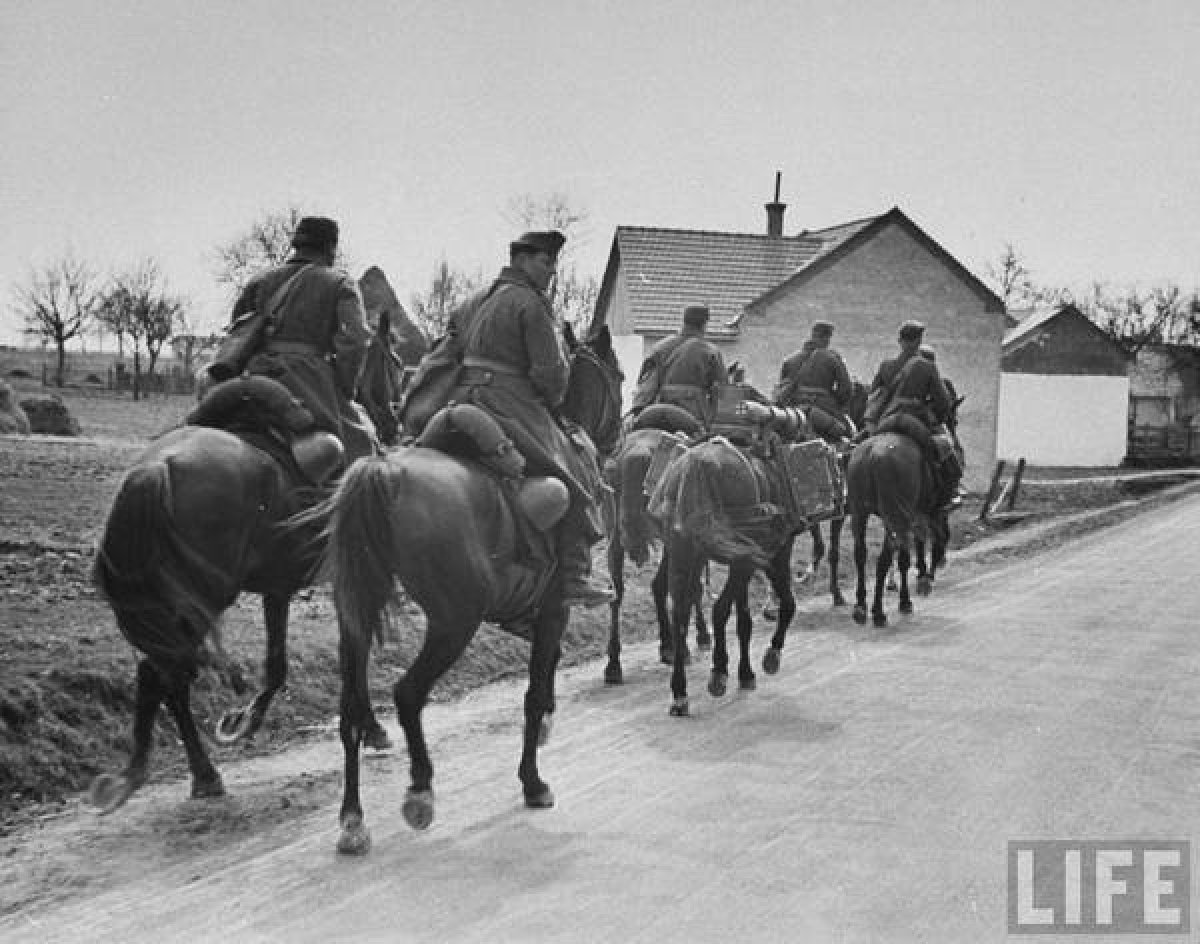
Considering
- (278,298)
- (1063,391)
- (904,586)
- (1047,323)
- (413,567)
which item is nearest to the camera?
(413,567)

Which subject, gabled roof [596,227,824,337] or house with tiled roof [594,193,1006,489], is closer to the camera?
gabled roof [596,227,824,337]

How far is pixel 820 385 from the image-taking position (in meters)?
14.6

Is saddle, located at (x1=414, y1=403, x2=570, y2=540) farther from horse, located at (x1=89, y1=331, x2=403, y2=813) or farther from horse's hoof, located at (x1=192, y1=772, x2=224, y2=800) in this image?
horse's hoof, located at (x1=192, y1=772, x2=224, y2=800)

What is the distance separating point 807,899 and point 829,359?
31.3 ft

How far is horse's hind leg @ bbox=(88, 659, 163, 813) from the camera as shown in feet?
21.1

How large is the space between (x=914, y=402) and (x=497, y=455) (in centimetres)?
839

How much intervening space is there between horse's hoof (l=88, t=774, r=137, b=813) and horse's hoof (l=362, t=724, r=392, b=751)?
1.58 m

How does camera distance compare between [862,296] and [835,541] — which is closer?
[835,541]

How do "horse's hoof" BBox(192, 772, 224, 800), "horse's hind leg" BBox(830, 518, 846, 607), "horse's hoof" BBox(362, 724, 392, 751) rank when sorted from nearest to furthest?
"horse's hoof" BBox(192, 772, 224, 800)
"horse's hoof" BBox(362, 724, 392, 751)
"horse's hind leg" BBox(830, 518, 846, 607)

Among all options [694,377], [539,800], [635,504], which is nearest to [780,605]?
[635,504]

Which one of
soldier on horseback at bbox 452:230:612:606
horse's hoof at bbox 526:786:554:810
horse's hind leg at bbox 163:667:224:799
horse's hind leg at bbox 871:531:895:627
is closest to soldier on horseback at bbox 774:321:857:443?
horse's hind leg at bbox 871:531:895:627

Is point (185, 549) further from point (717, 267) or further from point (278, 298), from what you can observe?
point (717, 267)

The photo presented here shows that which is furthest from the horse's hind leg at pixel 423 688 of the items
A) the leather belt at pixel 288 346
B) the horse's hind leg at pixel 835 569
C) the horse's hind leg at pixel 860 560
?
the horse's hind leg at pixel 835 569

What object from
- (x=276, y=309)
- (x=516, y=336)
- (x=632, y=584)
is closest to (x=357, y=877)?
(x=516, y=336)
